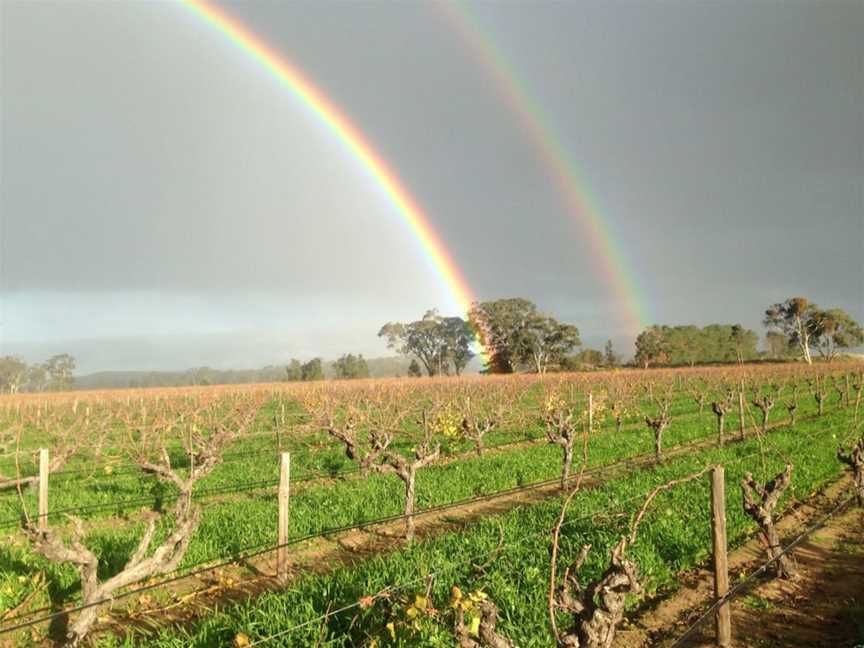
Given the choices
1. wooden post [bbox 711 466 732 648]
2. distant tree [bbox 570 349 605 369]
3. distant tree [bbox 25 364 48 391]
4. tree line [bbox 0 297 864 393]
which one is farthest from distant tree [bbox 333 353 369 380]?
wooden post [bbox 711 466 732 648]

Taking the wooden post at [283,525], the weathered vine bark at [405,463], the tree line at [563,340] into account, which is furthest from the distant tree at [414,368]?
the wooden post at [283,525]

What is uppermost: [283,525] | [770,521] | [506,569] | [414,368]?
[414,368]

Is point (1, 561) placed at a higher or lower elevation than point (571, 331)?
lower

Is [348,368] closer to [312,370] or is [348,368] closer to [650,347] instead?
[312,370]

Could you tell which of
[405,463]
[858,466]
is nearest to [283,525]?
[405,463]

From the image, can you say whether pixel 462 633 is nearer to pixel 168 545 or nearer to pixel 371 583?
pixel 371 583

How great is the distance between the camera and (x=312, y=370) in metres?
91.1

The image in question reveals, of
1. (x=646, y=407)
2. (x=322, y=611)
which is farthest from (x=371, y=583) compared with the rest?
(x=646, y=407)

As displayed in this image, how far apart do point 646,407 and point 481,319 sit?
196 ft

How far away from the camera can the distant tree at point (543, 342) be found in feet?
273

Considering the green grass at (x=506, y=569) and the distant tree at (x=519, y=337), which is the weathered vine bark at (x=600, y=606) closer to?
the green grass at (x=506, y=569)

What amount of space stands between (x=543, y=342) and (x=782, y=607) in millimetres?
79306

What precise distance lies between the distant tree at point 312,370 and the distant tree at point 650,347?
50306mm

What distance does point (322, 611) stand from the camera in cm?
525
